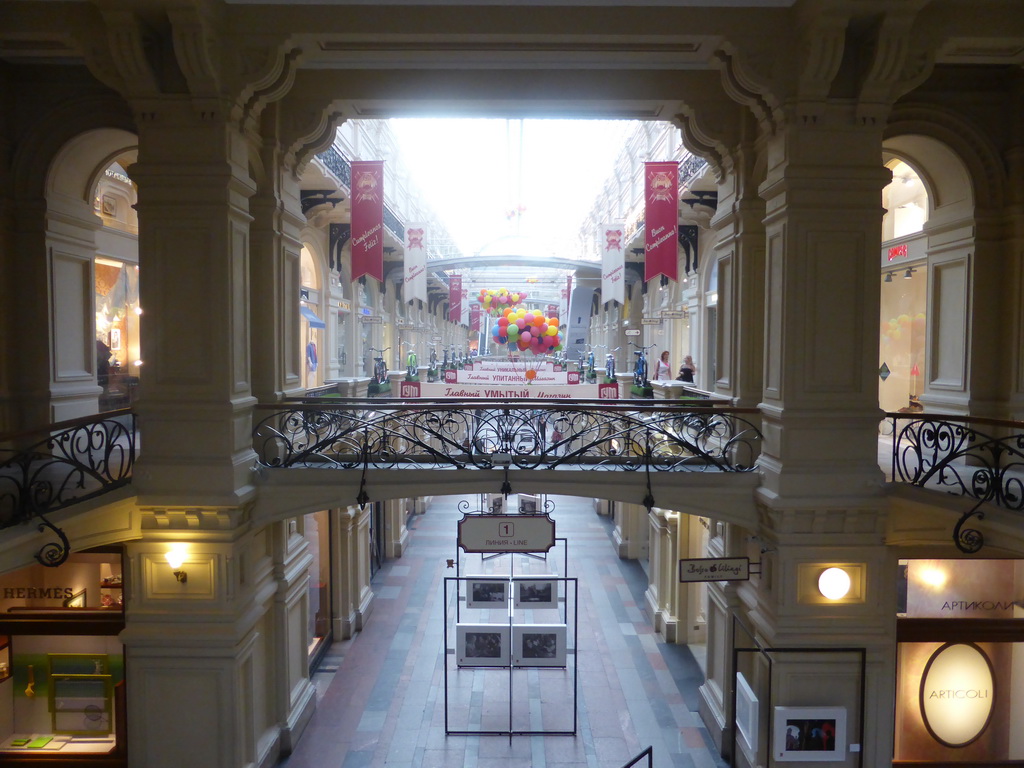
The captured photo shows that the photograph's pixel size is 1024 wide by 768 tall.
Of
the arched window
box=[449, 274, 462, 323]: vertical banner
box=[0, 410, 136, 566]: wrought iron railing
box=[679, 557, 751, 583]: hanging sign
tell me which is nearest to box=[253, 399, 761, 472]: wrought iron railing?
box=[679, 557, 751, 583]: hanging sign

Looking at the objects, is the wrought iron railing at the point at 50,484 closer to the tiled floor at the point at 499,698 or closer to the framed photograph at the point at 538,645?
the tiled floor at the point at 499,698

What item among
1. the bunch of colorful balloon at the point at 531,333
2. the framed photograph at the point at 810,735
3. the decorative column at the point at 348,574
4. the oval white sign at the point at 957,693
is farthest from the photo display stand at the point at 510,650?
the bunch of colorful balloon at the point at 531,333

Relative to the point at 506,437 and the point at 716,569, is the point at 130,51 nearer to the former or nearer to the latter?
the point at 506,437

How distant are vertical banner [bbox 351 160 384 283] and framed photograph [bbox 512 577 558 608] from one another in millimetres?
5001

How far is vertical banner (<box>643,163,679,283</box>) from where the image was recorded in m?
10.4

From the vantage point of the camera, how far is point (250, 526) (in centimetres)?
688

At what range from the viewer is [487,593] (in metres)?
10.1

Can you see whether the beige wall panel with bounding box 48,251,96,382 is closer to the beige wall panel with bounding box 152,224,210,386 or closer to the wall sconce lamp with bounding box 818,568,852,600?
the beige wall panel with bounding box 152,224,210,386

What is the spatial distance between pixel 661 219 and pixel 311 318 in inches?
285

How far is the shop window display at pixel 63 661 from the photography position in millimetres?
6969

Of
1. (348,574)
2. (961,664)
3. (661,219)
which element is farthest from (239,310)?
(961,664)

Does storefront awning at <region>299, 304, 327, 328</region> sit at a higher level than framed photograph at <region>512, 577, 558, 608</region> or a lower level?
higher

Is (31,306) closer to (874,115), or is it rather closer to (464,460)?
(464,460)

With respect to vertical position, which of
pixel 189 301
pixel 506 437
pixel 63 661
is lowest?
pixel 63 661
